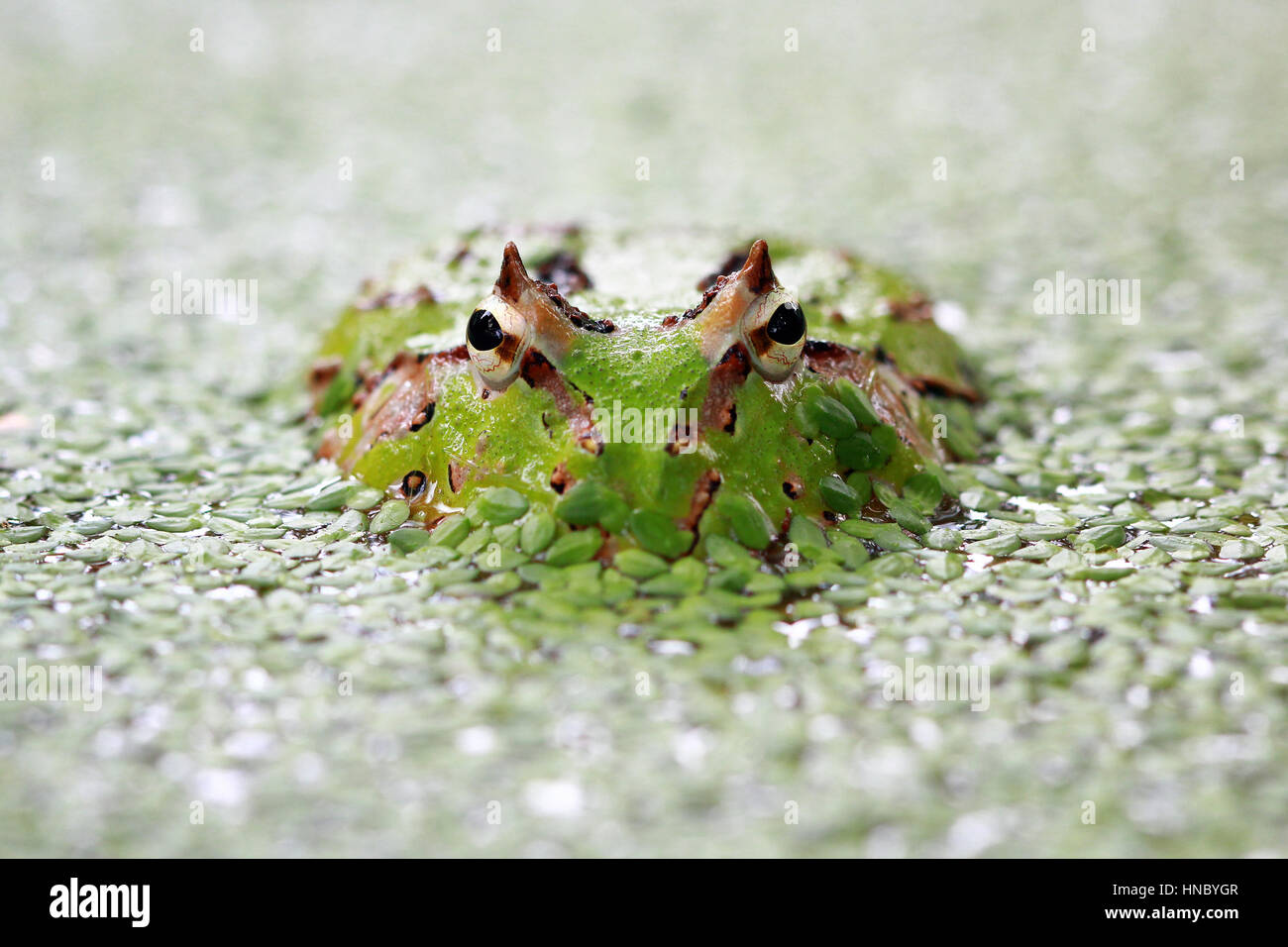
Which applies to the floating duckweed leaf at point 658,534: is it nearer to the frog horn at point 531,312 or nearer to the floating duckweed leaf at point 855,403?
the frog horn at point 531,312

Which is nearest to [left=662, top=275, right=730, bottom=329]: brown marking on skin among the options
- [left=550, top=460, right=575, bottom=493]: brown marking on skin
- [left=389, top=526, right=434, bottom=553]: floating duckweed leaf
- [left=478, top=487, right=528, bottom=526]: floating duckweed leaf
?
[left=550, top=460, right=575, bottom=493]: brown marking on skin

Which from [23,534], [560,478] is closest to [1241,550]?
[560,478]

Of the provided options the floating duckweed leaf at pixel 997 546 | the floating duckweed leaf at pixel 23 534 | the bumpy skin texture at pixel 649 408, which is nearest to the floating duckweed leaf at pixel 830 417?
the bumpy skin texture at pixel 649 408

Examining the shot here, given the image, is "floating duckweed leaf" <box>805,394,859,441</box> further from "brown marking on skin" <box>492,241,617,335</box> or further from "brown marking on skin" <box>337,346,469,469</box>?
"brown marking on skin" <box>337,346,469,469</box>

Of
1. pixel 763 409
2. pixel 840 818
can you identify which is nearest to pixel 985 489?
pixel 763 409

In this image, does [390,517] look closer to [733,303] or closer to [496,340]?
[496,340]

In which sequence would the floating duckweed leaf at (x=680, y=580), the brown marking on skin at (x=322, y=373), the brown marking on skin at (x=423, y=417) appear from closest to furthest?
1. the floating duckweed leaf at (x=680, y=580)
2. the brown marking on skin at (x=423, y=417)
3. the brown marking on skin at (x=322, y=373)

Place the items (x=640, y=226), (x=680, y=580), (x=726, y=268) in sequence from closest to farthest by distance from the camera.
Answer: (x=680, y=580), (x=726, y=268), (x=640, y=226)
